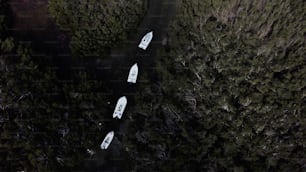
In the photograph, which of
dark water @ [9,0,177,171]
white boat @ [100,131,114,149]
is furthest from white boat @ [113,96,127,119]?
white boat @ [100,131,114,149]

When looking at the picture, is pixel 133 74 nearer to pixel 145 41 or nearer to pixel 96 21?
pixel 145 41

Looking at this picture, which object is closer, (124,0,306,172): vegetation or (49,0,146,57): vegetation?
(124,0,306,172): vegetation

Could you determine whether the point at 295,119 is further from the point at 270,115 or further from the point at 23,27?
the point at 23,27

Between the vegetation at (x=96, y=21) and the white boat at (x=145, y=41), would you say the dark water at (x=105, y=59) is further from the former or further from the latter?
the vegetation at (x=96, y=21)

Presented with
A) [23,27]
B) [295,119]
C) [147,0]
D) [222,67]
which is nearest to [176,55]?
[222,67]

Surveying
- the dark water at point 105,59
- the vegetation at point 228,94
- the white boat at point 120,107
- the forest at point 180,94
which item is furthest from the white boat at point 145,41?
the white boat at point 120,107

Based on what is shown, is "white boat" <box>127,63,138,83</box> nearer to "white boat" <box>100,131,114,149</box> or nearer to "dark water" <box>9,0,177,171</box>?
"dark water" <box>9,0,177,171</box>
